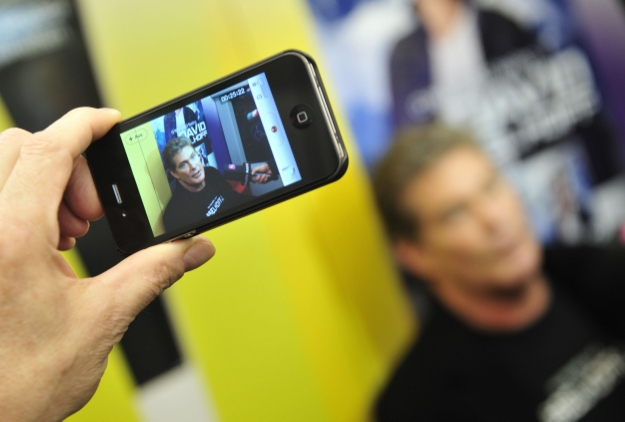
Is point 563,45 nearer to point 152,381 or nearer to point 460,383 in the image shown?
point 460,383

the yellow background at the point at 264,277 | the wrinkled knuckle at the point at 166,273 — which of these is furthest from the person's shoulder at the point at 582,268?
the wrinkled knuckle at the point at 166,273

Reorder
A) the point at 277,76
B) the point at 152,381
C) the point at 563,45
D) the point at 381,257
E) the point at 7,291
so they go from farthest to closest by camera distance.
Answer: the point at 563,45, the point at 381,257, the point at 152,381, the point at 277,76, the point at 7,291

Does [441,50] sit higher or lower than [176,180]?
higher

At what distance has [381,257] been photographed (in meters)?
1.22

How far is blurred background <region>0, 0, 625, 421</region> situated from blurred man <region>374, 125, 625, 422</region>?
6cm

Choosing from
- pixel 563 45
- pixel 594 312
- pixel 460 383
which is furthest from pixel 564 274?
pixel 563 45

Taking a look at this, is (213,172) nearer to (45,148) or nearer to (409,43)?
(45,148)

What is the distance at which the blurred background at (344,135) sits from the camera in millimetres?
889

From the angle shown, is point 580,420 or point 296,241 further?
point 580,420

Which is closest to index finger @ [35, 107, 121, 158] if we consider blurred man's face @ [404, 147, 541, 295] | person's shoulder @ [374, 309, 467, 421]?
blurred man's face @ [404, 147, 541, 295]

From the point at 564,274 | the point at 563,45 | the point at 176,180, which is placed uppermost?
the point at 563,45

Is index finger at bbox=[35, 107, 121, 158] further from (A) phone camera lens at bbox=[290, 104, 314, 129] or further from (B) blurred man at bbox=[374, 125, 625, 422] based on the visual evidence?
(B) blurred man at bbox=[374, 125, 625, 422]

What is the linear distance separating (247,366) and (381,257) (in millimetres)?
437

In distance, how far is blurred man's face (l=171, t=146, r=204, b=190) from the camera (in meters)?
0.65
